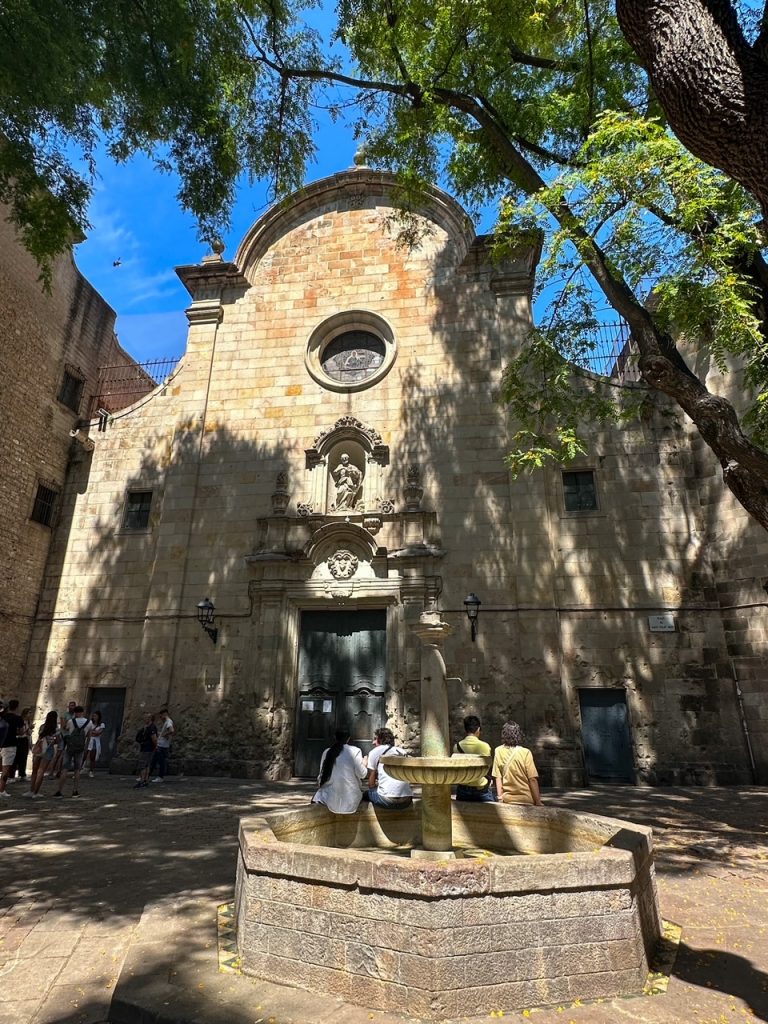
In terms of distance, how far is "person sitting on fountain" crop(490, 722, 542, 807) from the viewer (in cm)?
603

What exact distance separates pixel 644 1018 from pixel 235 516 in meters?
12.3

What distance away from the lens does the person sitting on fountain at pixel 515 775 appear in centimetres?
603

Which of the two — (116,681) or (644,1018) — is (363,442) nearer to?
(116,681)

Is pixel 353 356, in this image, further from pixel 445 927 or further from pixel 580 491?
pixel 445 927

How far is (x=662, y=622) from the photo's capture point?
12.1 meters

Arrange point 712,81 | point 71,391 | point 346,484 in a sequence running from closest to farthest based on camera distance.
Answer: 1. point 712,81
2. point 346,484
3. point 71,391

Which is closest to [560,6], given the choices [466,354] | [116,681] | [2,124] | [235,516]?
[466,354]

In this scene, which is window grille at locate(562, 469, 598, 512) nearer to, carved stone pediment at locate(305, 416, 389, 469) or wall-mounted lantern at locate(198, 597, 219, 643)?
carved stone pediment at locate(305, 416, 389, 469)

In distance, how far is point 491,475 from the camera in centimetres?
1343

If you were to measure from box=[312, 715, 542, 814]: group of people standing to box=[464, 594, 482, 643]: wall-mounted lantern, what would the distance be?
5.61 meters

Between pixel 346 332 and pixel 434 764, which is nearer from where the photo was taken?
pixel 434 764

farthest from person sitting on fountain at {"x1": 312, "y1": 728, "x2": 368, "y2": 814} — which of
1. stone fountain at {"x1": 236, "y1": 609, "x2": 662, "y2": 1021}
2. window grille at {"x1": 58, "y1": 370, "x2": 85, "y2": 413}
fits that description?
window grille at {"x1": 58, "y1": 370, "x2": 85, "y2": 413}

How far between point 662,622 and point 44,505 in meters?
15.1

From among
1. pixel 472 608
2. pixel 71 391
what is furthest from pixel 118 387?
pixel 472 608
